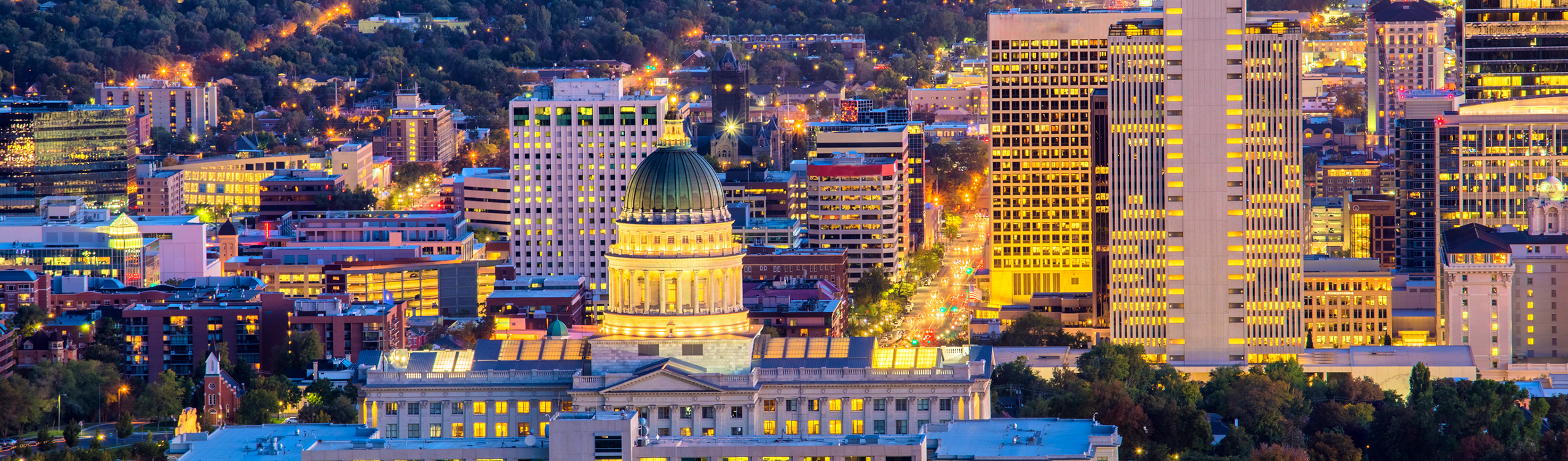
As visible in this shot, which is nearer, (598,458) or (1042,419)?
(598,458)

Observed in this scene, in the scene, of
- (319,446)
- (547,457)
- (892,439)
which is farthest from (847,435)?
(319,446)

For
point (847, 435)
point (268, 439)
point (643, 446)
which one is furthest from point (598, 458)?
point (268, 439)

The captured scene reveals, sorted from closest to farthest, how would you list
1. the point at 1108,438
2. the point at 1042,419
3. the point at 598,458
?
the point at 598,458 < the point at 1108,438 < the point at 1042,419

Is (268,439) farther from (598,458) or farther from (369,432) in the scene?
(598,458)

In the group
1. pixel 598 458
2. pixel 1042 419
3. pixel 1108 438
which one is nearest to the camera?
pixel 598 458

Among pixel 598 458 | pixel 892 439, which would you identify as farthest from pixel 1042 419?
pixel 598 458

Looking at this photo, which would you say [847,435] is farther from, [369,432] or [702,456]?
[369,432]

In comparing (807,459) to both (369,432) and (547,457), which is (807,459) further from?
(369,432)

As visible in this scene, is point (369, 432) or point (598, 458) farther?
point (369, 432)
